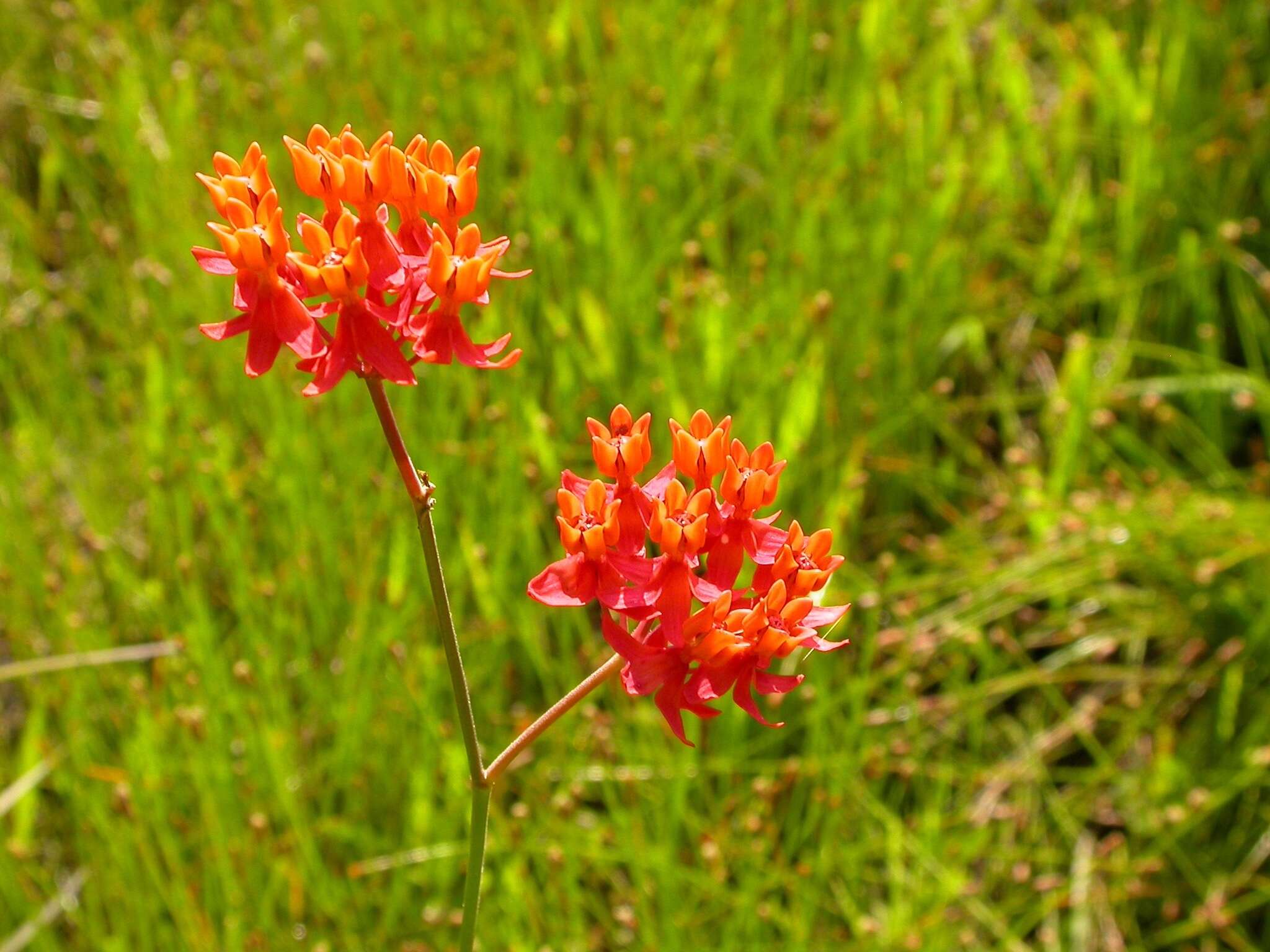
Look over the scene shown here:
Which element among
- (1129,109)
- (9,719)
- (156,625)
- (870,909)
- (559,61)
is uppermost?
(559,61)

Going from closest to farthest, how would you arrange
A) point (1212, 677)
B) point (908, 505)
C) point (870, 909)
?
point (870, 909) < point (1212, 677) < point (908, 505)

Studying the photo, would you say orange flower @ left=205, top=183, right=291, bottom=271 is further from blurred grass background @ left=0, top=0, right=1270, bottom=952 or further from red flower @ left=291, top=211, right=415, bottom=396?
blurred grass background @ left=0, top=0, right=1270, bottom=952

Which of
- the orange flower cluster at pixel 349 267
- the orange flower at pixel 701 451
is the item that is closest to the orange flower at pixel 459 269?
the orange flower cluster at pixel 349 267

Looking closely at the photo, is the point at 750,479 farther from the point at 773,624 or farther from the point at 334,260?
the point at 334,260

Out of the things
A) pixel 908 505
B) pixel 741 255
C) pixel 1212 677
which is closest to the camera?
pixel 1212 677

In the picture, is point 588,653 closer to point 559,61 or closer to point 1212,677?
point 1212,677

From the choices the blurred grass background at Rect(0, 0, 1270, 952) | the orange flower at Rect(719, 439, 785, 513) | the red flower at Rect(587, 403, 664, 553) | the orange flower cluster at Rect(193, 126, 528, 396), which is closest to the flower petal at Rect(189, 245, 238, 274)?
the orange flower cluster at Rect(193, 126, 528, 396)

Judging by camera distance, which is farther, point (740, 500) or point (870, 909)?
point (870, 909)

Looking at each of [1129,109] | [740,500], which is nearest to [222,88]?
[1129,109]
